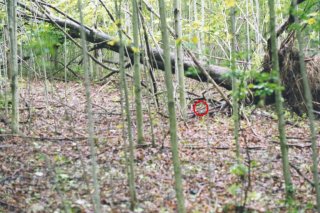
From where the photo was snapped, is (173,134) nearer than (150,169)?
Yes

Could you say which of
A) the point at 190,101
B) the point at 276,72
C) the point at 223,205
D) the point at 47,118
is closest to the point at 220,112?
the point at 190,101

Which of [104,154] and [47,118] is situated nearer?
[104,154]

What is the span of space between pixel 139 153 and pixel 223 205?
1775 millimetres

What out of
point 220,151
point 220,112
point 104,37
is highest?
point 104,37

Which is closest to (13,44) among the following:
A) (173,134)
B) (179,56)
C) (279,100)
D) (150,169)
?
(150,169)

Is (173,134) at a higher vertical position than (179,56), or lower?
lower

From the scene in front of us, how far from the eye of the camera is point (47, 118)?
7.63 m

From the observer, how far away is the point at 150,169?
16.7 feet

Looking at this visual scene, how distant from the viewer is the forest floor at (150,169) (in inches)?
162

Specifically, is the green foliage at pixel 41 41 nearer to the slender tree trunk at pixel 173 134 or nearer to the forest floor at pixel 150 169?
the forest floor at pixel 150 169

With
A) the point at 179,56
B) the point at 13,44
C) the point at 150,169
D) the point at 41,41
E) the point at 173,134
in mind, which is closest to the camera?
the point at 173,134

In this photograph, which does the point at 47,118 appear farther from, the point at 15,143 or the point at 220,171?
the point at 220,171

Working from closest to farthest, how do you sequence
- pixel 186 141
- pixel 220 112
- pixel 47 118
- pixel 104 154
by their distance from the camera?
pixel 104 154 → pixel 186 141 → pixel 47 118 → pixel 220 112

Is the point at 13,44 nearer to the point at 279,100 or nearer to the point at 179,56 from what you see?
the point at 179,56
